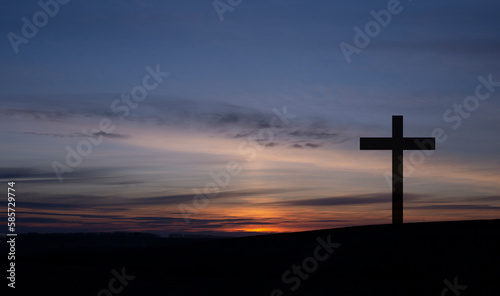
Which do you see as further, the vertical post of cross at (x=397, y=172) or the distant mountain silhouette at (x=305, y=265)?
the vertical post of cross at (x=397, y=172)

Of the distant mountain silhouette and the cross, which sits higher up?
the cross

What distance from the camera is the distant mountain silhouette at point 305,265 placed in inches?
521

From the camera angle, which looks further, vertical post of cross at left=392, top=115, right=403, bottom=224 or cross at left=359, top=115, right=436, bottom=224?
cross at left=359, top=115, right=436, bottom=224

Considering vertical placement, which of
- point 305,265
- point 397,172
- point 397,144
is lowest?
point 305,265

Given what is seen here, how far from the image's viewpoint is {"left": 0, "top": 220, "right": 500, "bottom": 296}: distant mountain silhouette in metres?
13.2

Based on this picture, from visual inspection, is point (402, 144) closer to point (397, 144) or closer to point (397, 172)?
point (397, 144)

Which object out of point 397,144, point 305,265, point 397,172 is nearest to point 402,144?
point 397,144

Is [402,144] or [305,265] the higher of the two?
[402,144]

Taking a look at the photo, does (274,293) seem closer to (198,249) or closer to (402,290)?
(402,290)

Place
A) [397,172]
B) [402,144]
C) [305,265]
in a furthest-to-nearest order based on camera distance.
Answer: [402,144], [397,172], [305,265]

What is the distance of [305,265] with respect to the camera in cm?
1639

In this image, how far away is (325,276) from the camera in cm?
1554

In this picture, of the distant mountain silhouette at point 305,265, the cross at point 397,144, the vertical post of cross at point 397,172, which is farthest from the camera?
the cross at point 397,144

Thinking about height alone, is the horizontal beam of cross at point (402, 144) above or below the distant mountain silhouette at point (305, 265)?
above
